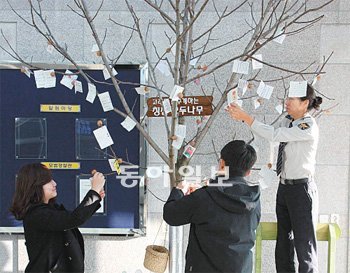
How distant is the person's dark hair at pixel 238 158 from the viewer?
2188 millimetres

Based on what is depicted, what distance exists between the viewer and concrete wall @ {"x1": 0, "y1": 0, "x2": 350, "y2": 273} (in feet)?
11.7

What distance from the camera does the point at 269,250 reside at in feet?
12.0

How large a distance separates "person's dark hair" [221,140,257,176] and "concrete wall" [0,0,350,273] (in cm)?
141

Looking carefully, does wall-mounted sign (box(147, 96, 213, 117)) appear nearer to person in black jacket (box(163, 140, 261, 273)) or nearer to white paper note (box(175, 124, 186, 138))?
white paper note (box(175, 124, 186, 138))

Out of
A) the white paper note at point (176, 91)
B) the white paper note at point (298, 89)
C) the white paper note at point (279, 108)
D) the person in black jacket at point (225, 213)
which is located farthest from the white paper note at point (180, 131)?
the white paper note at point (279, 108)

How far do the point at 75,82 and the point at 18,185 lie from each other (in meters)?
0.99

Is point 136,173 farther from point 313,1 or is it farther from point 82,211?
point 313,1

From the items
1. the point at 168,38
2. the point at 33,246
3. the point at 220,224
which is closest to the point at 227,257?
the point at 220,224

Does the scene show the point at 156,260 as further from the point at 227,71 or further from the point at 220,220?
the point at 227,71

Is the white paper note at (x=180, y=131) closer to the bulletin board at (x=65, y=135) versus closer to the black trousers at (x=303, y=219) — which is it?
the black trousers at (x=303, y=219)

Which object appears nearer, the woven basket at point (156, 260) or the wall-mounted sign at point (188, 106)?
the woven basket at point (156, 260)

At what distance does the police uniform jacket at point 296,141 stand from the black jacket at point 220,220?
536 mm

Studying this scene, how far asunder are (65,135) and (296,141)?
167cm

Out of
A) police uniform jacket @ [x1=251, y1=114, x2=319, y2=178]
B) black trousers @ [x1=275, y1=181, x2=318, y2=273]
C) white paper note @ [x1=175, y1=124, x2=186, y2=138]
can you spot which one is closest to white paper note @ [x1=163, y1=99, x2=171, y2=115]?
white paper note @ [x1=175, y1=124, x2=186, y2=138]
